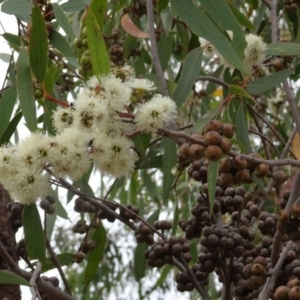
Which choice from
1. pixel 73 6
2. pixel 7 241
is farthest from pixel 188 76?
pixel 7 241

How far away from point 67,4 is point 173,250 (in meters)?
0.62

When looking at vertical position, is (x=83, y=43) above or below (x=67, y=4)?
below

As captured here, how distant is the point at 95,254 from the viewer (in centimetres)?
185

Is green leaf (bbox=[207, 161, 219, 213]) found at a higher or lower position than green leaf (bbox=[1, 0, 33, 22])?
lower

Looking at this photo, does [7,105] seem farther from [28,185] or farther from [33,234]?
[28,185]

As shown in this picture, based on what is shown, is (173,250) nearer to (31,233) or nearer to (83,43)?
(31,233)

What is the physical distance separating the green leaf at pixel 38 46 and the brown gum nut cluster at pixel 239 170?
1.35 ft

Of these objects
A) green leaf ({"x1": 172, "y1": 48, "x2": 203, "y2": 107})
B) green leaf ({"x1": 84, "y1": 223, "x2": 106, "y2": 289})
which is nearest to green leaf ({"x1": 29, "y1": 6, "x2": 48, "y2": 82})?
green leaf ({"x1": 172, "y1": 48, "x2": 203, "y2": 107})

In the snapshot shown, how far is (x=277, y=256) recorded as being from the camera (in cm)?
131

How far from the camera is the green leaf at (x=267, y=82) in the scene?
139 centimetres

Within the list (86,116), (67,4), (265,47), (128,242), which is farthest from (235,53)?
(128,242)

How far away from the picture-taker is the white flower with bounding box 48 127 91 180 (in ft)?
3.74

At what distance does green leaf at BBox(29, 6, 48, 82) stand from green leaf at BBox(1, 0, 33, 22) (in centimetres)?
28

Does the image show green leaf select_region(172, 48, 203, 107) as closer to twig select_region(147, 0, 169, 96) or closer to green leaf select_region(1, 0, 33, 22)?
twig select_region(147, 0, 169, 96)
